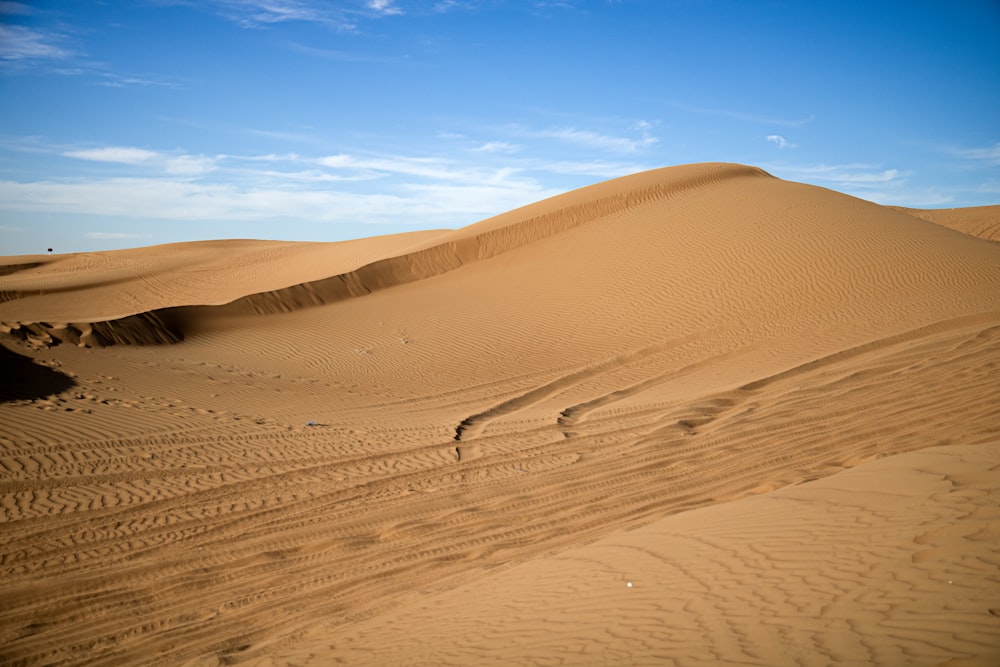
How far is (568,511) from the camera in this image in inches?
295

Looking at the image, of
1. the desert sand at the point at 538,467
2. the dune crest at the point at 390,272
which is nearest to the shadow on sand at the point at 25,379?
the desert sand at the point at 538,467

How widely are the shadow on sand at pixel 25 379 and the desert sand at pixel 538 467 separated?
0.22ft

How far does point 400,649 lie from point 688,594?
183 cm

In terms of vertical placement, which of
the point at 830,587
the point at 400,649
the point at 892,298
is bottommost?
the point at 400,649

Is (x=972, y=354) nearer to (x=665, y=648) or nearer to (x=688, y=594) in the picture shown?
(x=688, y=594)

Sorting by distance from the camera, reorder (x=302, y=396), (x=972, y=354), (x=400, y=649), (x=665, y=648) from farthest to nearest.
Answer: (x=302, y=396)
(x=972, y=354)
(x=400, y=649)
(x=665, y=648)

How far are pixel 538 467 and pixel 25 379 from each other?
8.71m

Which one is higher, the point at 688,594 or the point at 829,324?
the point at 829,324

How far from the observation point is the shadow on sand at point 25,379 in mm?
11201

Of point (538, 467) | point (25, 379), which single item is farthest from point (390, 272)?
point (538, 467)

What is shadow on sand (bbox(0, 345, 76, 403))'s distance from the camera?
11201mm

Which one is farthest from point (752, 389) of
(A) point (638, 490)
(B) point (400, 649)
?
(B) point (400, 649)

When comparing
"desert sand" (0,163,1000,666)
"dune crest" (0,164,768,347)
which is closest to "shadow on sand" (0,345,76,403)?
"desert sand" (0,163,1000,666)

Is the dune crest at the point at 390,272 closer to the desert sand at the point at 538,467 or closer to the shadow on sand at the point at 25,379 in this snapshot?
the desert sand at the point at 538,467
